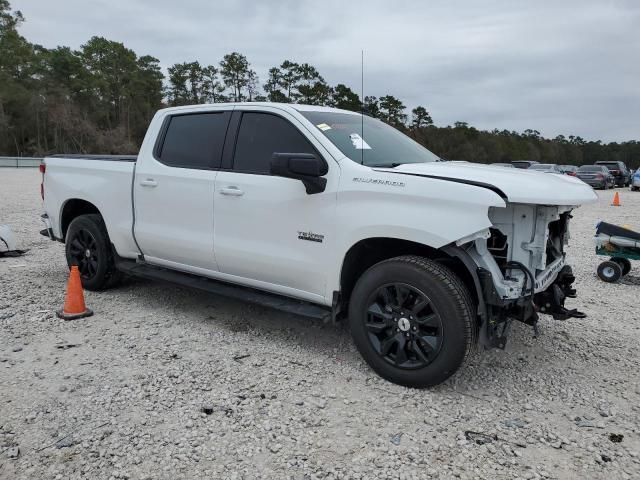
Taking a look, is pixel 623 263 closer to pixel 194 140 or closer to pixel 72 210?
pixel 194 140

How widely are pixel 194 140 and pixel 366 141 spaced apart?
1657 mm

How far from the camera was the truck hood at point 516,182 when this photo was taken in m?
3.23

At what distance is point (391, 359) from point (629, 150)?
105 meters

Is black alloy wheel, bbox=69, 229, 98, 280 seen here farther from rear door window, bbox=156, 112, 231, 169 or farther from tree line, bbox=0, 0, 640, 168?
tree line, bbox=0, 0, 640, 168

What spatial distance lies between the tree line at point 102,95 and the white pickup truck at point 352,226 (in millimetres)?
48727

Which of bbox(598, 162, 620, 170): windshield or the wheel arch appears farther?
bbox(598, 162, 620, 170): windshield

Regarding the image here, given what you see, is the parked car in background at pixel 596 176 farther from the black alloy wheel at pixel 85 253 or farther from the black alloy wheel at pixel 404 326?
the black alloy wheel at pixel 404 326

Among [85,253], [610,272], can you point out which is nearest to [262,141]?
[85,253]

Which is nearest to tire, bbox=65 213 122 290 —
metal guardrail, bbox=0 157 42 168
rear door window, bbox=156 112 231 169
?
rear door window, bbox=156 112 231 169

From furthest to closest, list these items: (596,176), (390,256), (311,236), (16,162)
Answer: (16,162)
(596,176)
(390,256)
(311,236)

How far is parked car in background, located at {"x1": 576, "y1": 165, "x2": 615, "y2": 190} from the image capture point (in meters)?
29.3

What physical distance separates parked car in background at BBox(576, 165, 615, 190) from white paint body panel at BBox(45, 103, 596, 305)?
28.5 metres

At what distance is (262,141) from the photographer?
4.36 metres

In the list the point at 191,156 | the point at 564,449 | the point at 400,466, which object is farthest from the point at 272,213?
the point at 564,449
